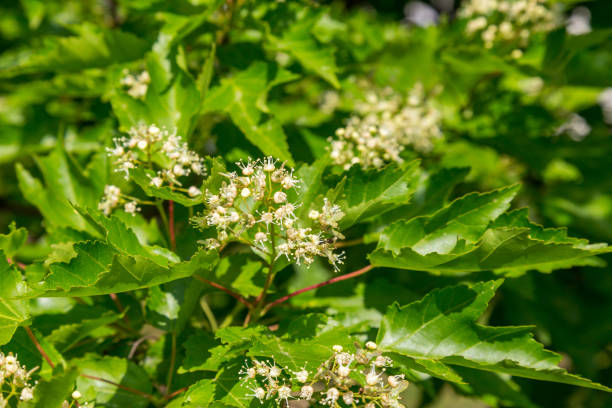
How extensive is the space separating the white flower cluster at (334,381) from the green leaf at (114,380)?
1.77 ft

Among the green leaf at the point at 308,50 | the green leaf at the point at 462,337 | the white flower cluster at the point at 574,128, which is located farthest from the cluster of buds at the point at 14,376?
the white flower cluster at the point at 574,128

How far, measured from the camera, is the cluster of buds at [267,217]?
1.62 meters

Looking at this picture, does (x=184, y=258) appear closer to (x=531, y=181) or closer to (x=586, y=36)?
(x=586, y=36)

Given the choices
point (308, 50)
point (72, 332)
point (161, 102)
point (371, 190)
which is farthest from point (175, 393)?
point (308, 50)

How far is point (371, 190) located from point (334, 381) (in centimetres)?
70

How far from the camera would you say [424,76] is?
11.0 ft

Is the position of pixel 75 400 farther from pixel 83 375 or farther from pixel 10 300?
pixel 10 300

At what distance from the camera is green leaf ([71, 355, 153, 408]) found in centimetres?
192

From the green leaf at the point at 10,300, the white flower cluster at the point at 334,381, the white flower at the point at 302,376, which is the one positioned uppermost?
the green leaf at the point at 10,300

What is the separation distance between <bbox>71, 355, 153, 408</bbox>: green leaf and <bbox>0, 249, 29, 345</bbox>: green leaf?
318 millimetres

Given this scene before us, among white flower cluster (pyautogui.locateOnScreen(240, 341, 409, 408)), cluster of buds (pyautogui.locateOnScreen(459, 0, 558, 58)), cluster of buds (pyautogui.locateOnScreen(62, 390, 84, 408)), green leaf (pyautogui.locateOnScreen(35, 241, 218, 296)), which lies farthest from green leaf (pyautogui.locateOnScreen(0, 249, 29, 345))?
cluster of buds (pyautogui.locateOnScreen(459, 0, 558, 58))

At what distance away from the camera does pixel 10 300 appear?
1670 millimetres

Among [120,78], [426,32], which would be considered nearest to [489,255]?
[120,78]

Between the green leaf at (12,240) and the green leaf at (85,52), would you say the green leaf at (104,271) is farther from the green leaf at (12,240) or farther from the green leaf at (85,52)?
the green leaf at (85,52)
